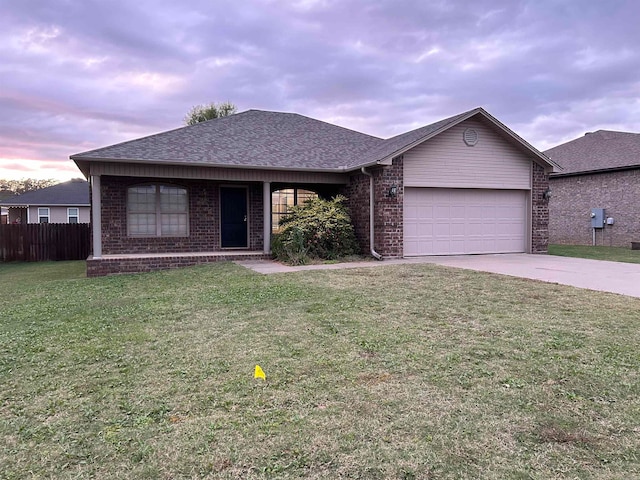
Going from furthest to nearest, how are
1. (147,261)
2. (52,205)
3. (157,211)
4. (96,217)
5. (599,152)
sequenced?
(52,205)
(599,152)
(157,211)
(147,261)
(96,217)

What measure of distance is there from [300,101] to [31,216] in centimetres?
2012

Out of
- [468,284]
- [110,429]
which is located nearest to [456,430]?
[110,429]

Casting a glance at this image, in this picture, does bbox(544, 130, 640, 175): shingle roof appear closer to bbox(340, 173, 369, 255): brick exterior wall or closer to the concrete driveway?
the concrete driveway

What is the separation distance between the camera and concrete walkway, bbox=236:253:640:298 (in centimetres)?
779

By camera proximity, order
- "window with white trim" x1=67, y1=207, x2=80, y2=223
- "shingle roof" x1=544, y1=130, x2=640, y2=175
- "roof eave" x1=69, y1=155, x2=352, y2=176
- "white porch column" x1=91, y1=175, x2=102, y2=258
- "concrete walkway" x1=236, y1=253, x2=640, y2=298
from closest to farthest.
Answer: "concrete walkway" x1=236, y1=253, x2=640, y2=298, "roof eave" x1=69, y1=155, x2=352, y2=176, "white porch column" x1=91, y1=175, x2=102, y2=258, "shingle roof" x1=544, y1=130, x2=640, y2=175, "window with white trim" x1=67, y1=207, x2=80, y2=223

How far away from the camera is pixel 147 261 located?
1154 centimetres

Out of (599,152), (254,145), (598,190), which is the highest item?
(599,152)

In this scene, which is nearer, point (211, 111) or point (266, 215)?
point (266, 215)

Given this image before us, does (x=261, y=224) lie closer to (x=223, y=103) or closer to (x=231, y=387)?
(x=231, y=387)

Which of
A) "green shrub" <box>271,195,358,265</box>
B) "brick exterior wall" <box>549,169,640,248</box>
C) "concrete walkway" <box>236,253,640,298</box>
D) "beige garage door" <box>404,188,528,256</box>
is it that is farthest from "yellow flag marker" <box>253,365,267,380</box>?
"brick exterior wall" <box>549,169,640,248</box>

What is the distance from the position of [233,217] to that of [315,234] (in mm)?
3210

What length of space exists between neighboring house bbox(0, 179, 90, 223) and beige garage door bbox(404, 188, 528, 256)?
24.7 meters

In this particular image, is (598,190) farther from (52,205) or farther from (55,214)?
(55,214)

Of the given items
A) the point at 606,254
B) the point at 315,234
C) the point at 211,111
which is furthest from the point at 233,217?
the point at 211,111
